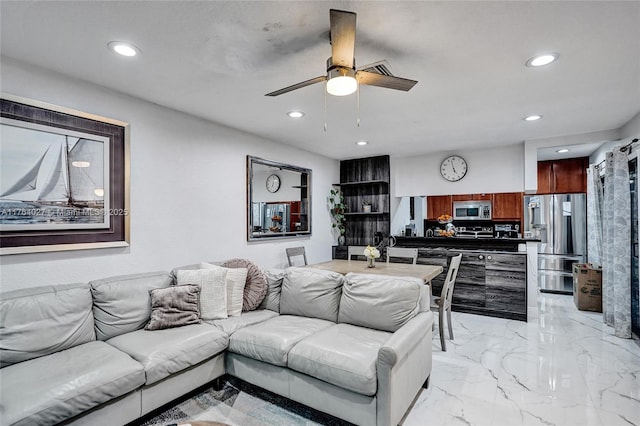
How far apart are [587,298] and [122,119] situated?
6.27 m

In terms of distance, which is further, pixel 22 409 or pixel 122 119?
pixel 122 119

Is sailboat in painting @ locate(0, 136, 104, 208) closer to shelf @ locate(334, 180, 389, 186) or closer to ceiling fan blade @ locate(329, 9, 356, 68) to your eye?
ceiling fan blade @ locate(329, 9, 356, 68)

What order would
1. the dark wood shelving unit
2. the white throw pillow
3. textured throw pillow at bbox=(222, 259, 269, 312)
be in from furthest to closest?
the dark wood shelving unit, textured throw pillow at bbox=(222, 259, 269, 312), the white throw pillow

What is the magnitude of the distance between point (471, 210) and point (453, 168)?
151 cm

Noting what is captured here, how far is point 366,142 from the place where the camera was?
16.0ft

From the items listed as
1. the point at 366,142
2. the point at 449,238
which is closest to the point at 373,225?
the point at 449,238

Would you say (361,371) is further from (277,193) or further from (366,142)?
(366,142)

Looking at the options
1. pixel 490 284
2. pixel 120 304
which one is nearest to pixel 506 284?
pixel 490 284

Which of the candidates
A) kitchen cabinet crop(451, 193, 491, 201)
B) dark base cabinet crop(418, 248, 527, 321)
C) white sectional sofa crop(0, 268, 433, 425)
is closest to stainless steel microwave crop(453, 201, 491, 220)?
kitchen cabinet crop(451, 193, 491, 201)

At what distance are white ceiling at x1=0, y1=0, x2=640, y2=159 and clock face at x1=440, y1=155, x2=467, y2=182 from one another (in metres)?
1.72

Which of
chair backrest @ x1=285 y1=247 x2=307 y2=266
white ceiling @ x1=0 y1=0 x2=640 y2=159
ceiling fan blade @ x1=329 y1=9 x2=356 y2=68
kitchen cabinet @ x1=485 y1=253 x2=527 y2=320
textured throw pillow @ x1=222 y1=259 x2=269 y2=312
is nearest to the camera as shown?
ceiling fan blade @ x1=329 y1=9 x2=356 y2=68

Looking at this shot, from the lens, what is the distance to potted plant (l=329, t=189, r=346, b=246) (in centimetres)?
607

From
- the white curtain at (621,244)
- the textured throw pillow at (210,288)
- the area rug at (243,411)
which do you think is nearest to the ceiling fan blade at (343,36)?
the textured throw pillow at (210,288)

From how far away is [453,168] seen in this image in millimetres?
5531
